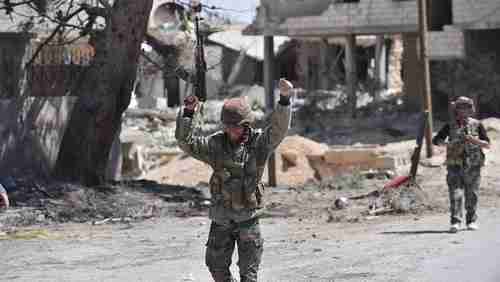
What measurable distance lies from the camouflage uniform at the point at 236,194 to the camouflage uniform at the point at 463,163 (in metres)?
4.68

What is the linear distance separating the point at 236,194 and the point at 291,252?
12.8ft

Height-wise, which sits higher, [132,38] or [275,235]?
[132,38]

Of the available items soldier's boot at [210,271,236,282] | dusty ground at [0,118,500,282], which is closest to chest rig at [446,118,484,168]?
dusty ground at [0,118,500,282]

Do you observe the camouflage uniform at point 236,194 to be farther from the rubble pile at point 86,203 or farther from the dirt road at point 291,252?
the rubble pile at point 86,203

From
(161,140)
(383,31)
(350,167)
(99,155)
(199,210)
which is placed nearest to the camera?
(199,210)

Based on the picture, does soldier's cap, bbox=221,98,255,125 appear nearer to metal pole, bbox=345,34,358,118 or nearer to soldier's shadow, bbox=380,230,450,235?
soldier's shadow, bbox=380,230,450,235

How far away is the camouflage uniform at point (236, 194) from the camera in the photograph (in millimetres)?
7164

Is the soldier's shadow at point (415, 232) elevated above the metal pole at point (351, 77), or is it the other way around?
the metal pole at point (351, 77)

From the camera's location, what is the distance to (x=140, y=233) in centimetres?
1314

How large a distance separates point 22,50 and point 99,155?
751 centimetres

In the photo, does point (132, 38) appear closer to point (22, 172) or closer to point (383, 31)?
point (22, 172)

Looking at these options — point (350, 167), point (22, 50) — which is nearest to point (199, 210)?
point (350, 167)

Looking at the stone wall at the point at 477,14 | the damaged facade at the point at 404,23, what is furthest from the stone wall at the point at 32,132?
the stone wall at the point at 477,14

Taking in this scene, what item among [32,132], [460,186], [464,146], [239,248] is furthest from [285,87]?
[32,132]
